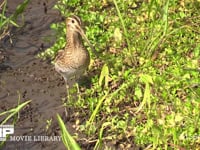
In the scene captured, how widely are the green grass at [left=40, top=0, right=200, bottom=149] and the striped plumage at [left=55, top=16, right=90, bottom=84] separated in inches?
9.5

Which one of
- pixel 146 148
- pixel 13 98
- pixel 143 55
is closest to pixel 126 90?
pixel 143 55

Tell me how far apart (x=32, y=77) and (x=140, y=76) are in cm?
163

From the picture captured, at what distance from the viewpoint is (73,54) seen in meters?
5.34

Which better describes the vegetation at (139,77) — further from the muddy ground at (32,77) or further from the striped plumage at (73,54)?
the striped plumage at (73,54)

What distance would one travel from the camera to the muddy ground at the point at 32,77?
526cm

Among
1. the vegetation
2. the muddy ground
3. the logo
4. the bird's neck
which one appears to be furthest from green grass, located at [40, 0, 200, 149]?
the logo

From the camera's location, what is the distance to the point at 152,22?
6.15 meters

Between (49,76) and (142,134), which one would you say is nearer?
(142,134)

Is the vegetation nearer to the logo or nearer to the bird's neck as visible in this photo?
the bird's neck

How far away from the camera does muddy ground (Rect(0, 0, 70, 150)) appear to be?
5.26 metres

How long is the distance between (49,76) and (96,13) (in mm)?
1149

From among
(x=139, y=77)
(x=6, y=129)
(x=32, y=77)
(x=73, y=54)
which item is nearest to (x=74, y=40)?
(x=73, y=54)

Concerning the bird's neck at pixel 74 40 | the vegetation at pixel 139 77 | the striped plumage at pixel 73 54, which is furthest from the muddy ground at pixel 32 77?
the bird's neck at pixel 74 40

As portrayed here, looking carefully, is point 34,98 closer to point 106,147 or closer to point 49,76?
point 49,76
